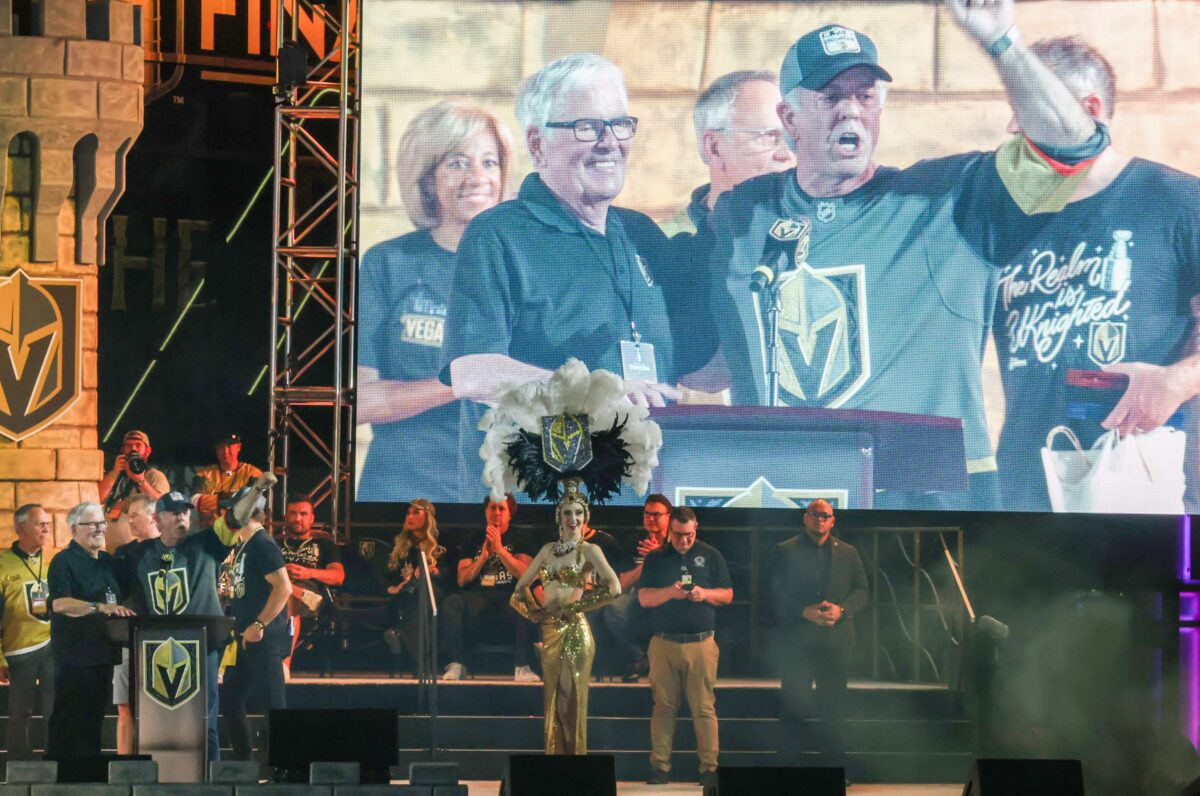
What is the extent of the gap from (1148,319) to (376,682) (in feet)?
15.5

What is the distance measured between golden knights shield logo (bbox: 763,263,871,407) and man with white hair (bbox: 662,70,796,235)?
60 centimetres

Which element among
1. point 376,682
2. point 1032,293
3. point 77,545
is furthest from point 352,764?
point 1032,293

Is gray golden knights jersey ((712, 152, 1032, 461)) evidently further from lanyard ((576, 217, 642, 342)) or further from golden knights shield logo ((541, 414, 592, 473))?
golden knights shield logo ((541, 414, 592, 473))

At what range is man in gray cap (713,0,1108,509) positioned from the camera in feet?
35.3

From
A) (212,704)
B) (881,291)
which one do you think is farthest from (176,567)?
(881,291)

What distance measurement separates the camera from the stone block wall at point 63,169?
11.0 meters

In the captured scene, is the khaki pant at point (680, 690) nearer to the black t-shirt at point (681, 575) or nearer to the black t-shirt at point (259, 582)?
the black t-shirt at point (681, 575)

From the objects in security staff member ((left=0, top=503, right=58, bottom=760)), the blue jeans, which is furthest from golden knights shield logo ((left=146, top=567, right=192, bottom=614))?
security staff member ((left=0, top=503, right=58, bottom=760))

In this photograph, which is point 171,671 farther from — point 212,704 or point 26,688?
point 26,688

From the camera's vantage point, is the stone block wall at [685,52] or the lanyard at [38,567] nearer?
the lanyard at [38,567]

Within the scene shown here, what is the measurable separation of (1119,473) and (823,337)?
180 centimetres

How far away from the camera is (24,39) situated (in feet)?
36.0

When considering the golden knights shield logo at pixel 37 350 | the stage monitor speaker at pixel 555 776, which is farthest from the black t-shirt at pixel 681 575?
the golden knights shield logo at pixel 37 350

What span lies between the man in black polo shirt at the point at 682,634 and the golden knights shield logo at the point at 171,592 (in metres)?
2.24
